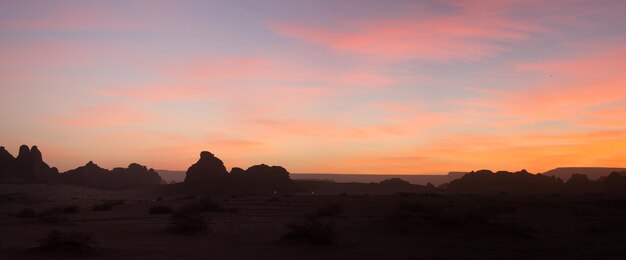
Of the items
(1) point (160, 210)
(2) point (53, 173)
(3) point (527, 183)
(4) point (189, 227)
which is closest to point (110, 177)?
(2) point (53, 173)

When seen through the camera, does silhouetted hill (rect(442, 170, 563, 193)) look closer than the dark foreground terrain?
No

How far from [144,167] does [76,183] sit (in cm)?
1888

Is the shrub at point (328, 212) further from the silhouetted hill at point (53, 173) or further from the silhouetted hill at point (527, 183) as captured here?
the silhouetted hill at point (53, 173)

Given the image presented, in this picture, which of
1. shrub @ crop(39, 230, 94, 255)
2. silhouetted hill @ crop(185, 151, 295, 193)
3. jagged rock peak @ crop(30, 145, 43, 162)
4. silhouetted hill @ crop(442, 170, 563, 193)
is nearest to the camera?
shrub @ crop(39, 230, 94, 255)

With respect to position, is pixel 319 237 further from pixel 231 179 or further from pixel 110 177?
pixel 110 177

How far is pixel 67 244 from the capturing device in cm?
1603

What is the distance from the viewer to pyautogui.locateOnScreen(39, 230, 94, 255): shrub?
15.6m

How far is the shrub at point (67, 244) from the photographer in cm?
1560

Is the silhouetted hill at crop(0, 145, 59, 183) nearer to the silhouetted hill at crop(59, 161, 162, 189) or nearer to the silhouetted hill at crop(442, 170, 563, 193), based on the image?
the silhouetted hill at crop(59, 161, 162, 189)

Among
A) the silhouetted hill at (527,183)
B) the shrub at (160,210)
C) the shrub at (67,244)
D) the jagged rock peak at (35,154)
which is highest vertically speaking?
the jagged rock peak at (35,154)

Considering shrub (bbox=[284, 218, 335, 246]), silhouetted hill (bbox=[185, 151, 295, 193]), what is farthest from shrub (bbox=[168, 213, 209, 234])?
silhouetted hill (bbox=[185, 151, 295, 193])

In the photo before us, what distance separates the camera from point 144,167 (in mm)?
107000

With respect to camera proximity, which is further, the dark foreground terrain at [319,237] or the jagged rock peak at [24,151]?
the jagged rock peak at [24,151]

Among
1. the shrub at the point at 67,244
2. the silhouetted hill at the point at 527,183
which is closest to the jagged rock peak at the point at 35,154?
the silhouetted hill at the point at 527,183
